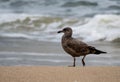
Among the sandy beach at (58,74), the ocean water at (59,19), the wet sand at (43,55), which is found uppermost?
the sandy beach at (58,74)

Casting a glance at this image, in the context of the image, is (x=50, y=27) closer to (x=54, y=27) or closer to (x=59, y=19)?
(x=54, y=27)

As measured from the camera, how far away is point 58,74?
21.3 feet

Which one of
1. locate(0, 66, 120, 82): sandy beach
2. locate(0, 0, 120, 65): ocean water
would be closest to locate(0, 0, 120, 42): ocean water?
locate(0, 0, 120, 65): ocean water

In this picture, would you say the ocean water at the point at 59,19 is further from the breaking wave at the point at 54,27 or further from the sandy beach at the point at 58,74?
the sandy beach at the point at 58,74

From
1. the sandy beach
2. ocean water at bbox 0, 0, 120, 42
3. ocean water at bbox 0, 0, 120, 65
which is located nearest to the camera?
the sandy beach

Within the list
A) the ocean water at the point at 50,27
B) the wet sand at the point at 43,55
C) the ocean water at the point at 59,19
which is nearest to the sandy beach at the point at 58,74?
the wet sand at the point at 43,55

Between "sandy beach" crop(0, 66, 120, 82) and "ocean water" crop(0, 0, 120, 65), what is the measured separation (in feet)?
6.99

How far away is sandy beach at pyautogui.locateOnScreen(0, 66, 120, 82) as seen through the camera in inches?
243

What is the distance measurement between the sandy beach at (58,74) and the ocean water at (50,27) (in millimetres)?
2129

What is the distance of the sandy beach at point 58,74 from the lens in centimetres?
616

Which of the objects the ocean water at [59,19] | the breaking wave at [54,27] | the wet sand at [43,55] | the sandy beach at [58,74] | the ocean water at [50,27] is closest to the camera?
the sandy beach at [58,74]

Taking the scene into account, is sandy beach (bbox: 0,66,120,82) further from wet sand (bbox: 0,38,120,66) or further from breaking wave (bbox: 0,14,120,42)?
breaking wave (bbox: 0,14,120,42)

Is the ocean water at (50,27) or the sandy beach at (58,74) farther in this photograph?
the ocean water at (50,27)

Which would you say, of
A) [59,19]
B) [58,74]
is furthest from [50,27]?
[58,74]
